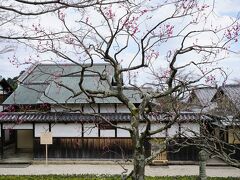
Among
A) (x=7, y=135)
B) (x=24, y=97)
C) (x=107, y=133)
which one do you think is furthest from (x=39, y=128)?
(x=7, y=135)

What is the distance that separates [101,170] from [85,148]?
2.82 meters

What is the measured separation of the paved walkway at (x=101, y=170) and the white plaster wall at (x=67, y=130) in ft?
6.49

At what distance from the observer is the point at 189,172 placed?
57.5ft

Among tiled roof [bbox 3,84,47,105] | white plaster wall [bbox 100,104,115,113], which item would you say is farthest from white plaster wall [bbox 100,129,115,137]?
tiled roof [bbox 3,84,47,105]

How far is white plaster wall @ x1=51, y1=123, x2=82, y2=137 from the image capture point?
2078 cm

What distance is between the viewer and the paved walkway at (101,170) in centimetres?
1738

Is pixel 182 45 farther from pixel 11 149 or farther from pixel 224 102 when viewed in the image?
pixel 11 149

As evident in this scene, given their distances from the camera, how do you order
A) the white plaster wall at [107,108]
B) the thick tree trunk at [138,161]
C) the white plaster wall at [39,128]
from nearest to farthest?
1. the thick tree trunk at [138,161]
2. the white plaster wall at [39,128]
3. the white plaster wall at [107,108]

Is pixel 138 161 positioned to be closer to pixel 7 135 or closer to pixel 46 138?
pixel 46 138

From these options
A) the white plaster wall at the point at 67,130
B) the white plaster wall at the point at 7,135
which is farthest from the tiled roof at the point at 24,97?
the white plaster wall at the point at 67,130

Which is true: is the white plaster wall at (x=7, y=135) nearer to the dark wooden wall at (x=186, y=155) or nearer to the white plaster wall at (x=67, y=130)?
the white plaster wall at (x=67, y=130)

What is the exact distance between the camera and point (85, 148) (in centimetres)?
2052

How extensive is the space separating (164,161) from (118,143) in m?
2.92

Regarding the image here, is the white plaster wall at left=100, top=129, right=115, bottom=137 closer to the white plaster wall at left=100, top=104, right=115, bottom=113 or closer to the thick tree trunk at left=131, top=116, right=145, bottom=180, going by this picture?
the white plaster wall at left=100, top=104, right=115, bottom=113
